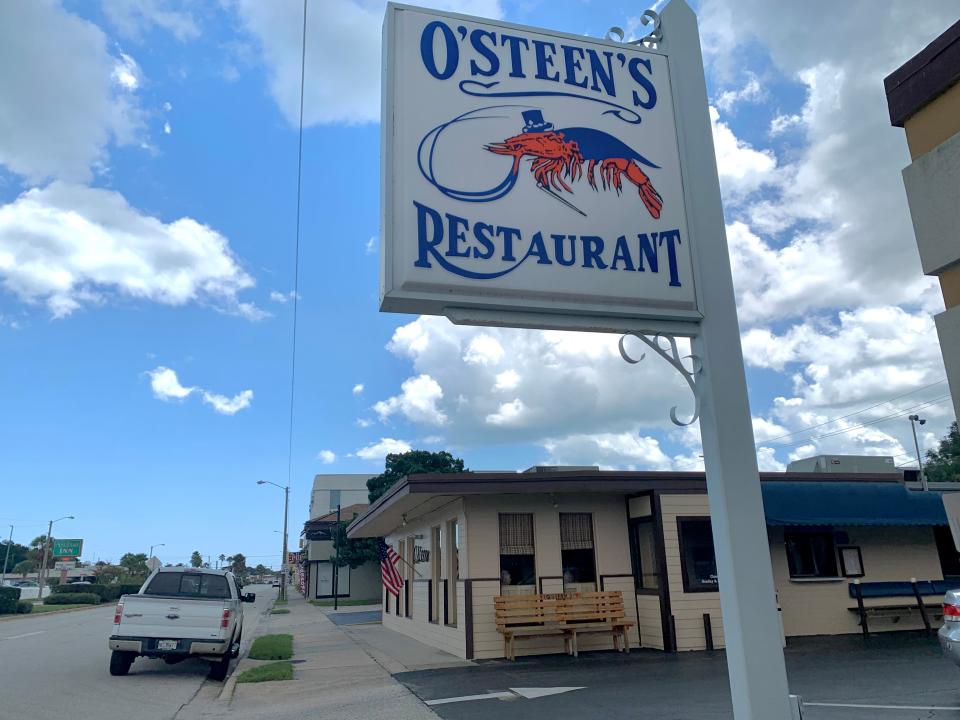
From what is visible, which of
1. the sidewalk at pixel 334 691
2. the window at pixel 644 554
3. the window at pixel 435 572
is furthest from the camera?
the window at pixel 435 572

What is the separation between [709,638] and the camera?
13625 millimetres

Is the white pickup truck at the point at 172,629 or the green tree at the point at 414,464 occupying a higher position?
the green tree at the point at 414,464

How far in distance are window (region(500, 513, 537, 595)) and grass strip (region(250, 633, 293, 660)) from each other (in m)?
4.92

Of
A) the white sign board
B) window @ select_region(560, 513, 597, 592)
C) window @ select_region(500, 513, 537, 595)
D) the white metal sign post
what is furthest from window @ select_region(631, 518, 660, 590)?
the white sign board

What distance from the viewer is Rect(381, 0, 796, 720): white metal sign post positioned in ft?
16.4

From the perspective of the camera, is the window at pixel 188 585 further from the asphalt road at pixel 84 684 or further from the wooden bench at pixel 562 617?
the wooden bench at pixel 562 617

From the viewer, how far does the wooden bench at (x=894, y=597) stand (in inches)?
602

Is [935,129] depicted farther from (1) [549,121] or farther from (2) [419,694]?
(2) [419,694]

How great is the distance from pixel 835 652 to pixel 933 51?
11.8 meters

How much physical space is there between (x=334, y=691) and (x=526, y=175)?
8.50 m

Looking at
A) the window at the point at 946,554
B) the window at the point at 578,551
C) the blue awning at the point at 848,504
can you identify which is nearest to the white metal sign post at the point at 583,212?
the window at the point at 578,551

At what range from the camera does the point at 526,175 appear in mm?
5418

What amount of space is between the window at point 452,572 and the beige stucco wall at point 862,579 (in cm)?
653

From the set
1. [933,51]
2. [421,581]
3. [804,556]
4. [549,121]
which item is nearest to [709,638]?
[804,556]
